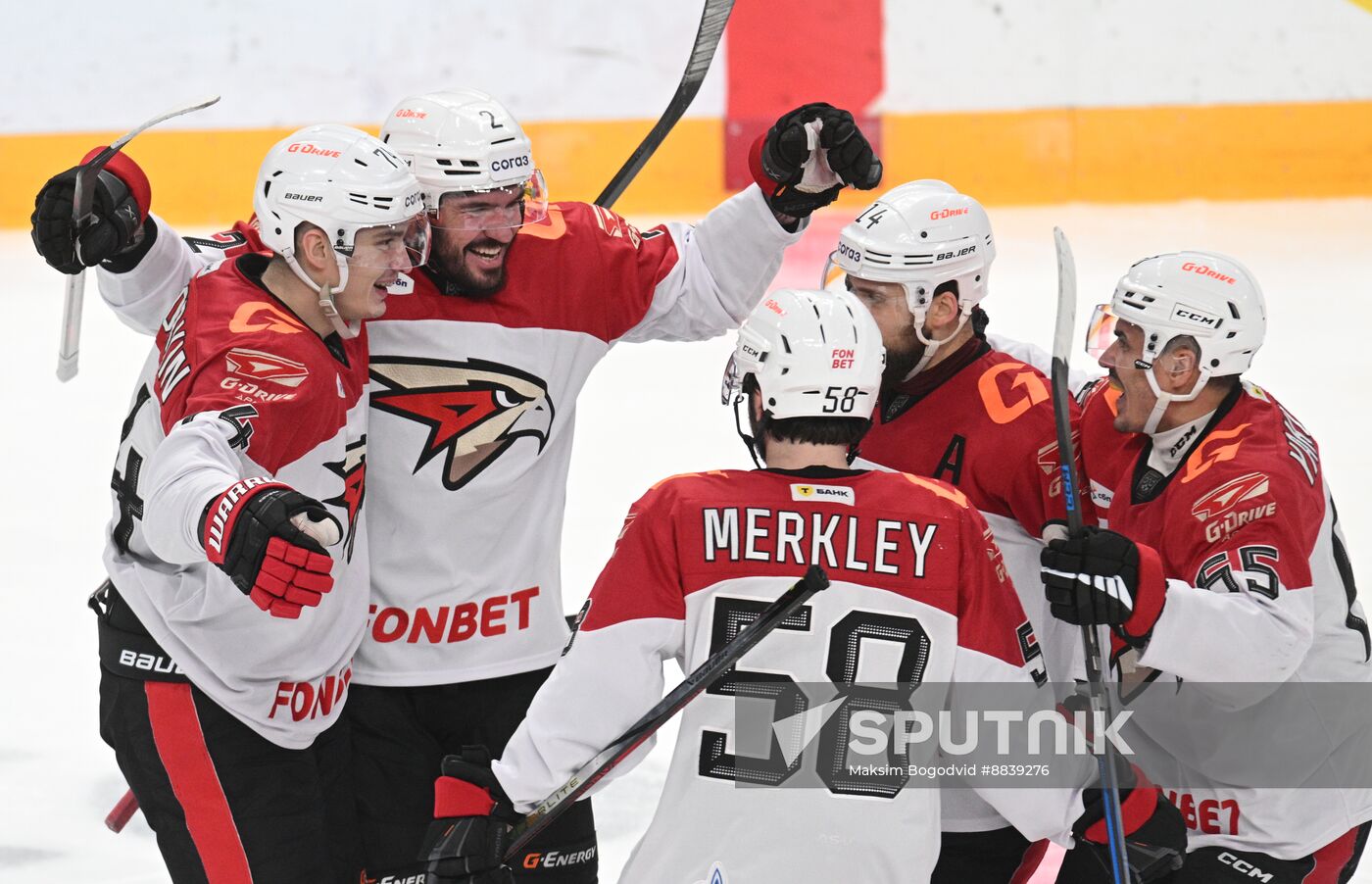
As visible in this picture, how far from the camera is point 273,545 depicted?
200cm

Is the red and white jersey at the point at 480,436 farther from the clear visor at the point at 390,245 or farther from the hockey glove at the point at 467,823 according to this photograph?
the hockey glove at the point at 467,823

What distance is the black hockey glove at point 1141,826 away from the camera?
2.20 meters

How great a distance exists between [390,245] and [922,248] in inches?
31.1

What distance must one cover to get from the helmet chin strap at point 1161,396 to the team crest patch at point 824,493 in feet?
2.10

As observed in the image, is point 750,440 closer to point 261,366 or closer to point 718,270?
point 261,366

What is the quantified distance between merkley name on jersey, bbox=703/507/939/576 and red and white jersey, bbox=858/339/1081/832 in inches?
23.2

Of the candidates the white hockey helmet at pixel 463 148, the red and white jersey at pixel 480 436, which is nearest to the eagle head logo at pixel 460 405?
the red and white jersey at pixel 480 436

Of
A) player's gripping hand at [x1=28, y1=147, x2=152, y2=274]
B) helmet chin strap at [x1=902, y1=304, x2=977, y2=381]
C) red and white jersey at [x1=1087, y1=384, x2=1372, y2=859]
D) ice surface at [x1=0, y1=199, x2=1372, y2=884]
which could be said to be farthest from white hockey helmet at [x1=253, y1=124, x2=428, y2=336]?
ice surface at [x1=0, y1=199, x2=1372, y2=884]

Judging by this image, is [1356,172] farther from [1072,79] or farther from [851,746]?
[851,746]

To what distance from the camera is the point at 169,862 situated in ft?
8.31

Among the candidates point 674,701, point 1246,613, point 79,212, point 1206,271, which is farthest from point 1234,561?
point 79,212

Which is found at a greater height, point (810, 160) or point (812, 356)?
point (810, 160)

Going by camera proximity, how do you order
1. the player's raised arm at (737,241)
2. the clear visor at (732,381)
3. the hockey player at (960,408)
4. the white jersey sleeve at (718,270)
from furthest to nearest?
the white jersey sleeve at (718,270) < the player's raised arm at (737,241) < the hockey player at (960,408) < the clear visor at (732,381)

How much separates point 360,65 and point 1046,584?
764 centimetres
